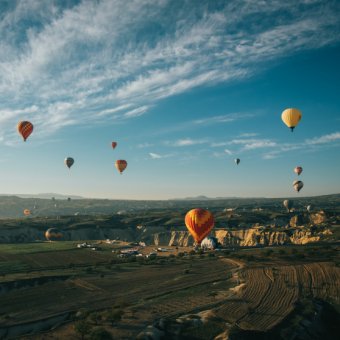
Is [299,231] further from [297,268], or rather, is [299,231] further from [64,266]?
[64,266]

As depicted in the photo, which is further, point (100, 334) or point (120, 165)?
point (120, 165)

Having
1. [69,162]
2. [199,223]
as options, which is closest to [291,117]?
[199,223]

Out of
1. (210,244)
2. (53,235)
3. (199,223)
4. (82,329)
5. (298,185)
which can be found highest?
(298,185)

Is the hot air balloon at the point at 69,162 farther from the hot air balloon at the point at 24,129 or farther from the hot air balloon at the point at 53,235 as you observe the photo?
the hot air balloon at the point at 24,129

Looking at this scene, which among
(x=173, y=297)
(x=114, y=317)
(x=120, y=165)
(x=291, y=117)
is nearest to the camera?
(x=114, y=317)

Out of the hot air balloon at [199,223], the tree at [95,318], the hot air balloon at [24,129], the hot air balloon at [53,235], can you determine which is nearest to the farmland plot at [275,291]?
the hot air balloon at [199,223]

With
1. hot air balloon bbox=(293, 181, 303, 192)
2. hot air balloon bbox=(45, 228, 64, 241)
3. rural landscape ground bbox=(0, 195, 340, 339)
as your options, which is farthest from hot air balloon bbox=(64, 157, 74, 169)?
hot air balloon bbox=(293, 181, 303, 192)

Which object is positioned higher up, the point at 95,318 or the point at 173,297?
the point at 95,318

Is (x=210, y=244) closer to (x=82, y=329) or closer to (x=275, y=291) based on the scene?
(x=275, y=291)
